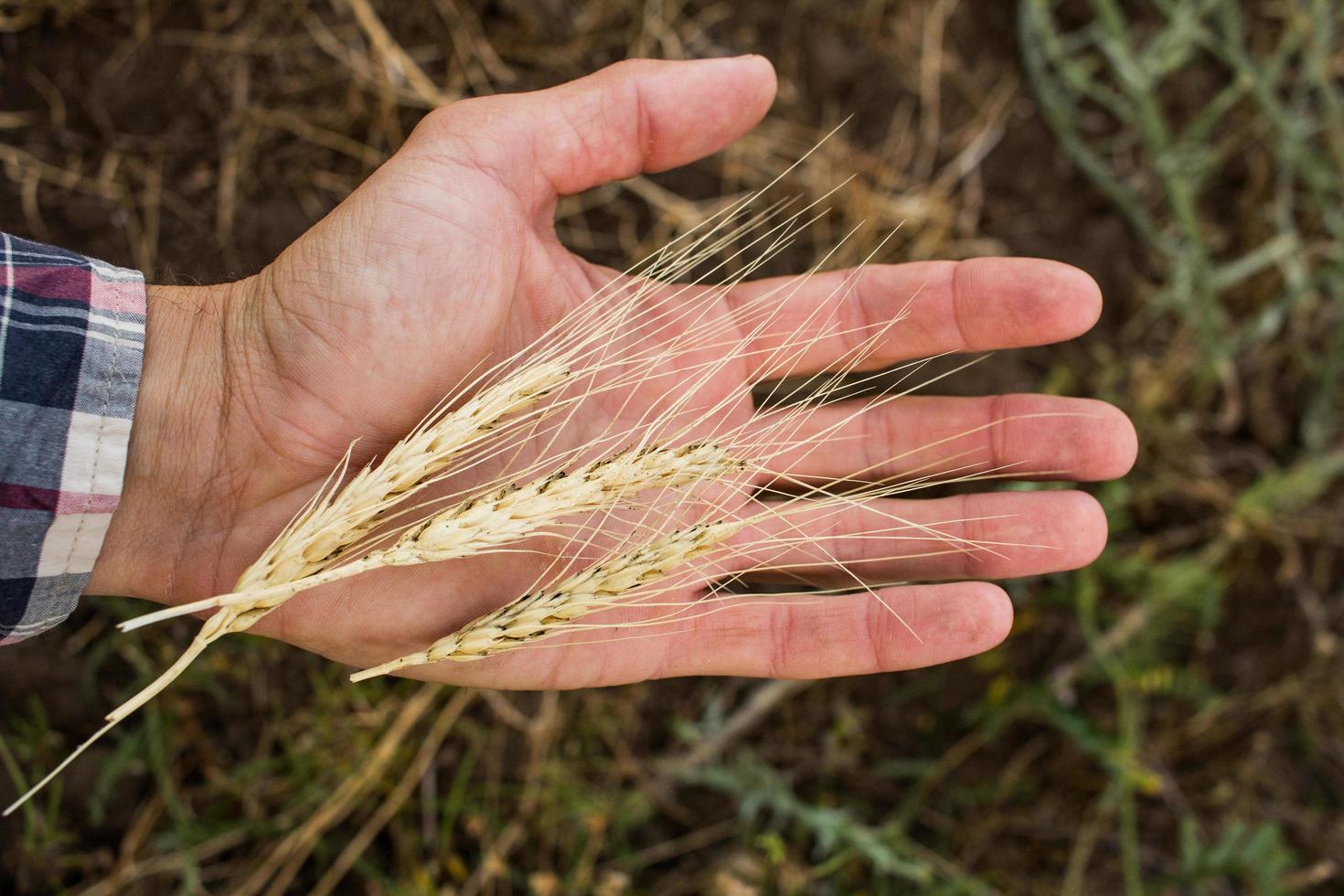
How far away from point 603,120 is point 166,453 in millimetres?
1046

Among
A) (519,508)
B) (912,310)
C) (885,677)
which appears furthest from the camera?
(885,677)

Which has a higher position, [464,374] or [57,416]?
[464,374]

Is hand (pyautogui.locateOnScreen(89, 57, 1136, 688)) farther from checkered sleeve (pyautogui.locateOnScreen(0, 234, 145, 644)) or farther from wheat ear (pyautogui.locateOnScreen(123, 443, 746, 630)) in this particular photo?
wheat ear (pyautogui.locateOnScreen(123, 443, 746, 630))

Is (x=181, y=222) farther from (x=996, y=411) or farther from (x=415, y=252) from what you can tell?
(x=996, y=411)

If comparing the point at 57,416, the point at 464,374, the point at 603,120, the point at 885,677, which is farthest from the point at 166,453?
the point at 885,677

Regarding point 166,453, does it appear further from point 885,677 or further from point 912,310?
point 885,677

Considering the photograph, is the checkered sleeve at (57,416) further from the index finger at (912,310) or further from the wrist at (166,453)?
the index finger at (912,310)

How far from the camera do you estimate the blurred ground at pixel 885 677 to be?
2506 millimetres

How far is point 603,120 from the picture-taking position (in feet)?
6.50

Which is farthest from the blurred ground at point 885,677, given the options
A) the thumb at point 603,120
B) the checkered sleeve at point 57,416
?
the thumb at point 603,120

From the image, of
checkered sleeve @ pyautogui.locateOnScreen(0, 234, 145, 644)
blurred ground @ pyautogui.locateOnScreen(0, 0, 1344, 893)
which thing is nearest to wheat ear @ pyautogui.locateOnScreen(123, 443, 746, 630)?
checkered sleeve @ pyautogui.locateOnScreen(0, 234, 145, 644)

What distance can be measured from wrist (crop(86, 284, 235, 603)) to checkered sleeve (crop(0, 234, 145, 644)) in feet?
0.24

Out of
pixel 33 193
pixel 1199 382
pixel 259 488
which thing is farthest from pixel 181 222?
pixel 1199 382

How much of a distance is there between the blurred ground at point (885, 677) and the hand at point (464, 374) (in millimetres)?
311
